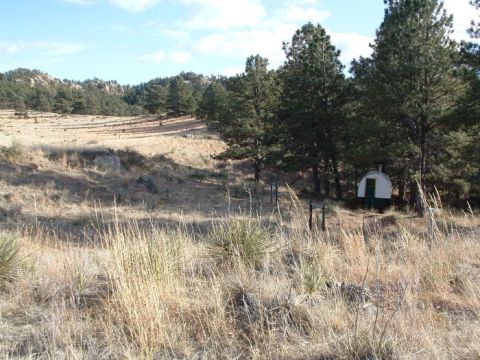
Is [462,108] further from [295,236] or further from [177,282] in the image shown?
[177,282]

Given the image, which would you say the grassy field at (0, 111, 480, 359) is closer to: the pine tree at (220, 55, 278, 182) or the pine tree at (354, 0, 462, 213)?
the pine tree at (354, 0, 462, 213)

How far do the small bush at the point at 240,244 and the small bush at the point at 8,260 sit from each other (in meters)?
1.95

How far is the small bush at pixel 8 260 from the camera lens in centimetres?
397

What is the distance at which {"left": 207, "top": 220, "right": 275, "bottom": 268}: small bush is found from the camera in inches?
179

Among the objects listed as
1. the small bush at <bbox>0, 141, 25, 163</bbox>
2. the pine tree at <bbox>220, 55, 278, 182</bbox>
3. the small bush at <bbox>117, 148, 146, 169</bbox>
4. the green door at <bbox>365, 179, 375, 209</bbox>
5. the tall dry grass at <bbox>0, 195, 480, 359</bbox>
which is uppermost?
the pine tree at <bbox>220, 55, 278, 182</bbox>

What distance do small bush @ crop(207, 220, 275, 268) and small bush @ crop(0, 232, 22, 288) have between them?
1955 mm

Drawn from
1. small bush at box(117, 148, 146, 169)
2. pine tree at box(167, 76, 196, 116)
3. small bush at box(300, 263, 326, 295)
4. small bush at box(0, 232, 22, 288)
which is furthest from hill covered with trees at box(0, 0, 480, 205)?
pine tree at box(167, 76, 196, 116)

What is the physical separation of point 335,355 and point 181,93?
76.7m

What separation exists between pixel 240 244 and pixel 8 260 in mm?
2276

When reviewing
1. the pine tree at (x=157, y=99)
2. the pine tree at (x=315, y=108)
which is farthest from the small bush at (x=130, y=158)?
the pine tree at (x=157, y=99)

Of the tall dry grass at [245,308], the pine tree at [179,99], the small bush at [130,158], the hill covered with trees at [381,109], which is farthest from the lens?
the pine tree at [179,99]

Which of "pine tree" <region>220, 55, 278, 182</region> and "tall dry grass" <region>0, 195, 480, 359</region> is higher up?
"pine tree" <region>220, 55, 278, 182</region>

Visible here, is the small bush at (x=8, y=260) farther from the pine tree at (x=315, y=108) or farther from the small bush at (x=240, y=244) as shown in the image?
the pine tree at (x=315, y=108)

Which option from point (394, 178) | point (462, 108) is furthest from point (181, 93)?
point (462, 108)
